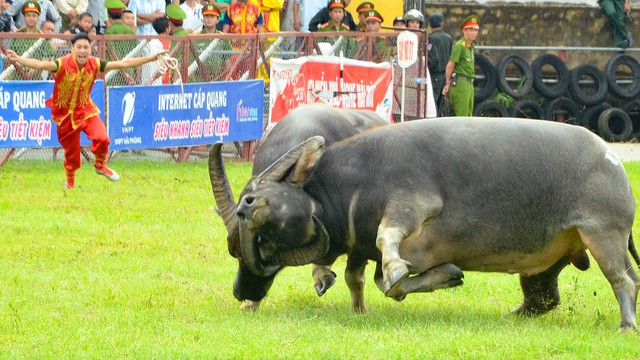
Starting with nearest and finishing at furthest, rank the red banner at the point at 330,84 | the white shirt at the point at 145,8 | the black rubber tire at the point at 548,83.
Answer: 1. the red banner at the point at 330,84
2. the white shirt at the point at 145,8
3. the black rubber tire at the point at 548,83

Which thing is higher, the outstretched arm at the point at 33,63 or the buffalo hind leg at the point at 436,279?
the outstretched arm at the point at 33,63

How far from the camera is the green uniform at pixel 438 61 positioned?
797 inches

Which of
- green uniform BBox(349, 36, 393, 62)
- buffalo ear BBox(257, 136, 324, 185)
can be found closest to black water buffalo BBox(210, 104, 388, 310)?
buffalo ear BBox(257, 136, 324, 185)

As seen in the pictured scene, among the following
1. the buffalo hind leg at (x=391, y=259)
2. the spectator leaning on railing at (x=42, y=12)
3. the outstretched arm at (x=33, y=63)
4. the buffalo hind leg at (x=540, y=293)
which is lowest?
the buffalo hind leg at (x=540, y=293)

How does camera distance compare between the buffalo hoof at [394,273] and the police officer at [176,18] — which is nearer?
the buffalo hoof at [394,273]

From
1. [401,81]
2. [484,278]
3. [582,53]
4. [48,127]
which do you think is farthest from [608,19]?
[484,278]

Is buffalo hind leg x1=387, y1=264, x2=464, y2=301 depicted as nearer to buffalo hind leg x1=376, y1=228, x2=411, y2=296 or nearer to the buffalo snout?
buffalo hind leg x1=376, y1=228, x2=411, y2=296

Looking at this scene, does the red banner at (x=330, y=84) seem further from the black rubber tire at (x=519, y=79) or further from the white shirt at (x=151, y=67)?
the black rubber tire at (x=519, y=79)

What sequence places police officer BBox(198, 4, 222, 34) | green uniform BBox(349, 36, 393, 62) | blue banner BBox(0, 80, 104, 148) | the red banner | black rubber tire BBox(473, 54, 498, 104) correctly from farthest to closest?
black rubber tire BBox(473, 54, 498, 104)
green uniform BBox(349, 36, 393, 62)
police officer BBox(198, 4, 222, 34)
the red banner
blue banner BBox(0, 80, 104, 148)

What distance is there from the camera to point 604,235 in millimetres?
7652

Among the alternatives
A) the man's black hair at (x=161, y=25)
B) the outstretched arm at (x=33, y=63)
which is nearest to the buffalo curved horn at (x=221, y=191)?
the outstretched arm at (x=33, y=63)

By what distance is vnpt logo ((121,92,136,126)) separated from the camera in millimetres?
15922

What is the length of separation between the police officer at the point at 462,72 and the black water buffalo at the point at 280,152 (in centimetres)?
1002

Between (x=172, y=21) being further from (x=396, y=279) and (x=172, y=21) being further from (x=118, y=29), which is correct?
(x=396, y=279)
